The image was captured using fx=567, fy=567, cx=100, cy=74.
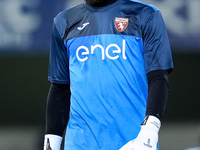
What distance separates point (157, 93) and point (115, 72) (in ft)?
0.99

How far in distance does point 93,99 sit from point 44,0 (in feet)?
15.9

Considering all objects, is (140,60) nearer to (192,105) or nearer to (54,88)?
(54,88)

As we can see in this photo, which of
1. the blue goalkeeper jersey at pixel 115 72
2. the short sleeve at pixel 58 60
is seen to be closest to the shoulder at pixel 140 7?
the blue goalkeeper jersey at pixel 115 72

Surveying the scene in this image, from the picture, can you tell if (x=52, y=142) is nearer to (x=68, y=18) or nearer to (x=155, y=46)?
(x=68, y=18)

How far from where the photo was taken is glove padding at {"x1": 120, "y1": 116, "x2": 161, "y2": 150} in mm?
2879

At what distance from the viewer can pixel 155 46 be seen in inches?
123

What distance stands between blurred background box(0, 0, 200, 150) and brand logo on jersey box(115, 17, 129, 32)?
14.7 ft

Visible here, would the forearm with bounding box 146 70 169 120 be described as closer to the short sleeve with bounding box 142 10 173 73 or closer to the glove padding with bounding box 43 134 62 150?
the short sleeve with bounding box 142 10 173 73

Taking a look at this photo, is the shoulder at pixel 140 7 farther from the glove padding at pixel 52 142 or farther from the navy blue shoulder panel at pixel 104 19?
the glove padding at pixel 52 142

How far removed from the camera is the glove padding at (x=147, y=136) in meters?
2.88

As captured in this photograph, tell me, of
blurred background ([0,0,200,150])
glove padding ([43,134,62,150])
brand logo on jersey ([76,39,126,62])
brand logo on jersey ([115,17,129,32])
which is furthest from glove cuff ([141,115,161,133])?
blurred background ([0,0,200,150])

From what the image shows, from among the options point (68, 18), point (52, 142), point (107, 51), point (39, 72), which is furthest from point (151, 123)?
point (39, 72)

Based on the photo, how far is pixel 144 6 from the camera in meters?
3.26

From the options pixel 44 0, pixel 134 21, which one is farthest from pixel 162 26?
pixel 44 0
